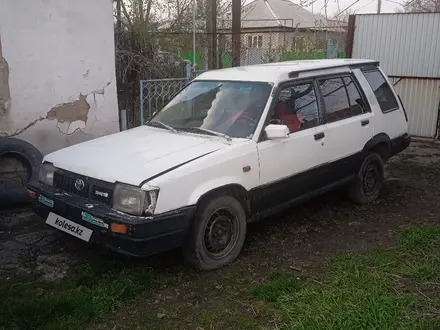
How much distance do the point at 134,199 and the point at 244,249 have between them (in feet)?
4.73

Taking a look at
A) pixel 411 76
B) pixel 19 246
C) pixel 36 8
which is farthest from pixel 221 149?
A: pixel 411 76

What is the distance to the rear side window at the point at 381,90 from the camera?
5738mm

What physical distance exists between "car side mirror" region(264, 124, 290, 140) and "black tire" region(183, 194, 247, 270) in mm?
679

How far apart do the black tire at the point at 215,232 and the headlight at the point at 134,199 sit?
47cm

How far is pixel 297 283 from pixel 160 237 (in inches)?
46.6

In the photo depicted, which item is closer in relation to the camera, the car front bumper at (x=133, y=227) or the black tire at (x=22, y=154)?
the car front bumper at (x=133, y=227)

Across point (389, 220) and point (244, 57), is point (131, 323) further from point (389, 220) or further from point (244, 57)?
point (244, 57)

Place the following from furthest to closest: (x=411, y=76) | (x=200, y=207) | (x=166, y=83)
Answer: (x=411, y=76), (x=166, y=83), (x=200, y=207)

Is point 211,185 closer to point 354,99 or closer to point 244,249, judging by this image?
point 244,249

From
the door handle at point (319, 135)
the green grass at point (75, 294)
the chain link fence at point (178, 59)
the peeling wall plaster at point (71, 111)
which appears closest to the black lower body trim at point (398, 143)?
the door handle at point (319, 135)

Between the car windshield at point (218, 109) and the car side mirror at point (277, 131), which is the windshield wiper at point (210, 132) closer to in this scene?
Answer: the car windshield at point (218, 109)

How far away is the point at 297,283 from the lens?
376cm

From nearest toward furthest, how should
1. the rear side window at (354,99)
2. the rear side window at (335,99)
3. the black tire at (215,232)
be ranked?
the black tire at (215,232) → the rear side window at (335,99) → the rear side window at (354,99)

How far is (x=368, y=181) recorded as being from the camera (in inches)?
229
